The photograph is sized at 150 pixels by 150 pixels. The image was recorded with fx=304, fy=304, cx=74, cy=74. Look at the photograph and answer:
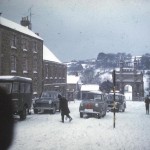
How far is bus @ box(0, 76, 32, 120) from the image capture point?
62.1 feet

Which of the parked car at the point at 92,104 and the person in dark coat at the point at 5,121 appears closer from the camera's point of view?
the person in dark coat at the point at 5,121

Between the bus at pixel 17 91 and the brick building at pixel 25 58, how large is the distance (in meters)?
13.9

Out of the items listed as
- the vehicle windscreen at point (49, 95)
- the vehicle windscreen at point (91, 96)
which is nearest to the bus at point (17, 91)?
the vehicle windscreen at point (91, 96)

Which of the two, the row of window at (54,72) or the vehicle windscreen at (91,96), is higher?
the row of window at (54,72)

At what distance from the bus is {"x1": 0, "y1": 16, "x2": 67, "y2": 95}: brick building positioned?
13857 millimetres

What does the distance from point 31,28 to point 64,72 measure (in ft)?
38.4

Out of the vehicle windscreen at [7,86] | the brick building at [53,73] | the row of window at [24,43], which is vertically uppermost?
the row of window at [24,43]

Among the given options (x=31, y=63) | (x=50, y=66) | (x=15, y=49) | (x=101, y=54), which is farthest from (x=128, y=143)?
(x=101, y=54)

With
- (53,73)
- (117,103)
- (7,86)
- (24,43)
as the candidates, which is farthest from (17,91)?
(53,73)

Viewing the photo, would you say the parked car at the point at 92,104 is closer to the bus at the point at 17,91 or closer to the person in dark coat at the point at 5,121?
the bus at the point at 17,91

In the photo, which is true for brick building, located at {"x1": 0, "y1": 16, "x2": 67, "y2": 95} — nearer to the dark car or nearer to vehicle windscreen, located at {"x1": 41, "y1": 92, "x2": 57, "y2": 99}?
vehicle windscreen, located at {"x1": 41, "y1": 92, "x2": 57, "y2": 99}

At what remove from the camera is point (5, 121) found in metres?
16.6

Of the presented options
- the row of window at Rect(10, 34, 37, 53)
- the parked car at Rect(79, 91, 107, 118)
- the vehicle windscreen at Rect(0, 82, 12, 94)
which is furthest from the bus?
the row of window at Rect(10, 34, 37, 53)

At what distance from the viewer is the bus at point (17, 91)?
1894cm
